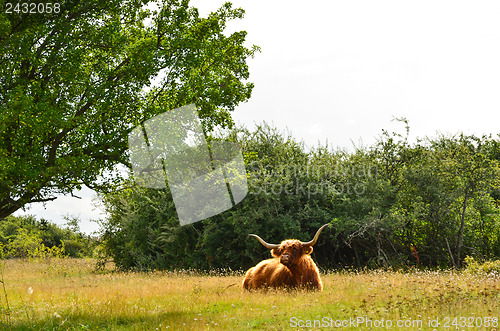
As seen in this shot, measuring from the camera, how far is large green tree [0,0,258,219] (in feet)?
33.0

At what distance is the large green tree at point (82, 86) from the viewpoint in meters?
10.1

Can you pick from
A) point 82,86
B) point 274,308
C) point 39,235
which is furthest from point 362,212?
point 39,235

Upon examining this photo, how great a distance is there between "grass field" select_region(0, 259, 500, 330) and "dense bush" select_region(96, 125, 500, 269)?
17.6ft

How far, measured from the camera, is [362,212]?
16.6 meters

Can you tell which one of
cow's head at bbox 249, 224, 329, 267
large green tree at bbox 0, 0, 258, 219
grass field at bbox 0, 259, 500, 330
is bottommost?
grass field at bbox 0, 259, 500, 330

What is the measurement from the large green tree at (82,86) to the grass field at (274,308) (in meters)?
3.08

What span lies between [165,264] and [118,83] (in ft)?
33.5

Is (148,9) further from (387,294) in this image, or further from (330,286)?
(387,294)

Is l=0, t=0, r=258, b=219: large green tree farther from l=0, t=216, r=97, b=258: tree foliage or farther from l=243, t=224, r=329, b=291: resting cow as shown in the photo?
l=0, t=216, r=97, b=258: tree foliage

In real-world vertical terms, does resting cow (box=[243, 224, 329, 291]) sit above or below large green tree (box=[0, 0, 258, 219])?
below

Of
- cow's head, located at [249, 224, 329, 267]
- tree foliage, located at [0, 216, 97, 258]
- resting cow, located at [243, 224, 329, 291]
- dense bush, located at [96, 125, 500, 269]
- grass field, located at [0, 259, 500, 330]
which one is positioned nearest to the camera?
grass field, located at [0, 259, 500, 330]

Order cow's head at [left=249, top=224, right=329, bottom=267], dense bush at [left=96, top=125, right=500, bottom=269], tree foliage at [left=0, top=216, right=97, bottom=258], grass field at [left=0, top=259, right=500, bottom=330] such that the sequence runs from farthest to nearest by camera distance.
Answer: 1. tree foliage at [left=0, top=216, right=97, bottom=258]
2. dense bush at [left=96, top=125, right=500, bottom=269]
3. cow's head at [left=249, top=224, right=329, bottom=267]
4. grass field at [left=0, top=259, right=500, bottom=330]

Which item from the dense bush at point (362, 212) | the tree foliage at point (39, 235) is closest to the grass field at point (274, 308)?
the dense bush at point (362, 212)

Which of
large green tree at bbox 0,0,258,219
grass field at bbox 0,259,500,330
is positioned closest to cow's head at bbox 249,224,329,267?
grass field at bbox 0,259,500,330
